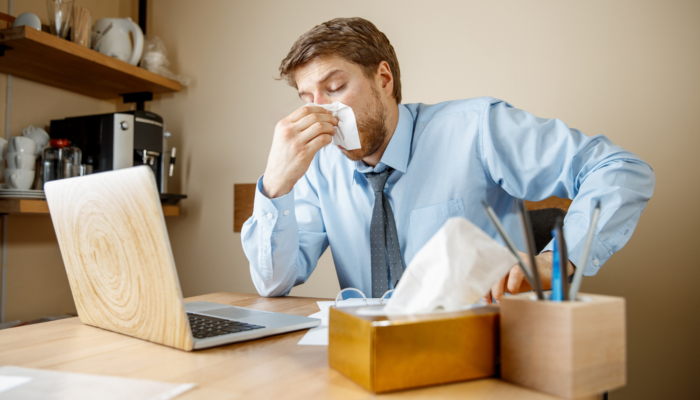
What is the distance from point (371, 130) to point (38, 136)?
167 centimetres

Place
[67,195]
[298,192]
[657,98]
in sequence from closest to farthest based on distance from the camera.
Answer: [67,195] < [298,192] < [657,98]

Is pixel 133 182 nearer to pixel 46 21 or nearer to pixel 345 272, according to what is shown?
pixel 345 272

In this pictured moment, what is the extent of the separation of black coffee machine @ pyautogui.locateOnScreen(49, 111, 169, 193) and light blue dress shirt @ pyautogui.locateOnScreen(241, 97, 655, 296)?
43.7 inches

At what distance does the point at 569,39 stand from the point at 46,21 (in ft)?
7.90

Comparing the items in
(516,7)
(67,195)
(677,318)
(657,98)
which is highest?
(516,7)

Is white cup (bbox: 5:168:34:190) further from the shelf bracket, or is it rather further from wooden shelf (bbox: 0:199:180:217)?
the shelf bracket

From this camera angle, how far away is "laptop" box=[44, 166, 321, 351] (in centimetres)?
59

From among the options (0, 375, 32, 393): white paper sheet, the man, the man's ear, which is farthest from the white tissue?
(0, 375, 32, 393): white paper sheet

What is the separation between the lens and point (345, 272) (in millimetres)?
1401

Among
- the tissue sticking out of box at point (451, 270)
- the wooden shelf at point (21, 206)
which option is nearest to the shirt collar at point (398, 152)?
the tissue sticking out of box at point (451, 270)

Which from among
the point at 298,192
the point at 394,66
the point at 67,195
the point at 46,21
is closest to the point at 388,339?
the point at 67,195

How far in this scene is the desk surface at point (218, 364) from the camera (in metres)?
0.47

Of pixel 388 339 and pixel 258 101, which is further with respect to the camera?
pixel 258 101

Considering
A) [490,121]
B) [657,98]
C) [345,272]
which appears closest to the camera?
[490,121]
